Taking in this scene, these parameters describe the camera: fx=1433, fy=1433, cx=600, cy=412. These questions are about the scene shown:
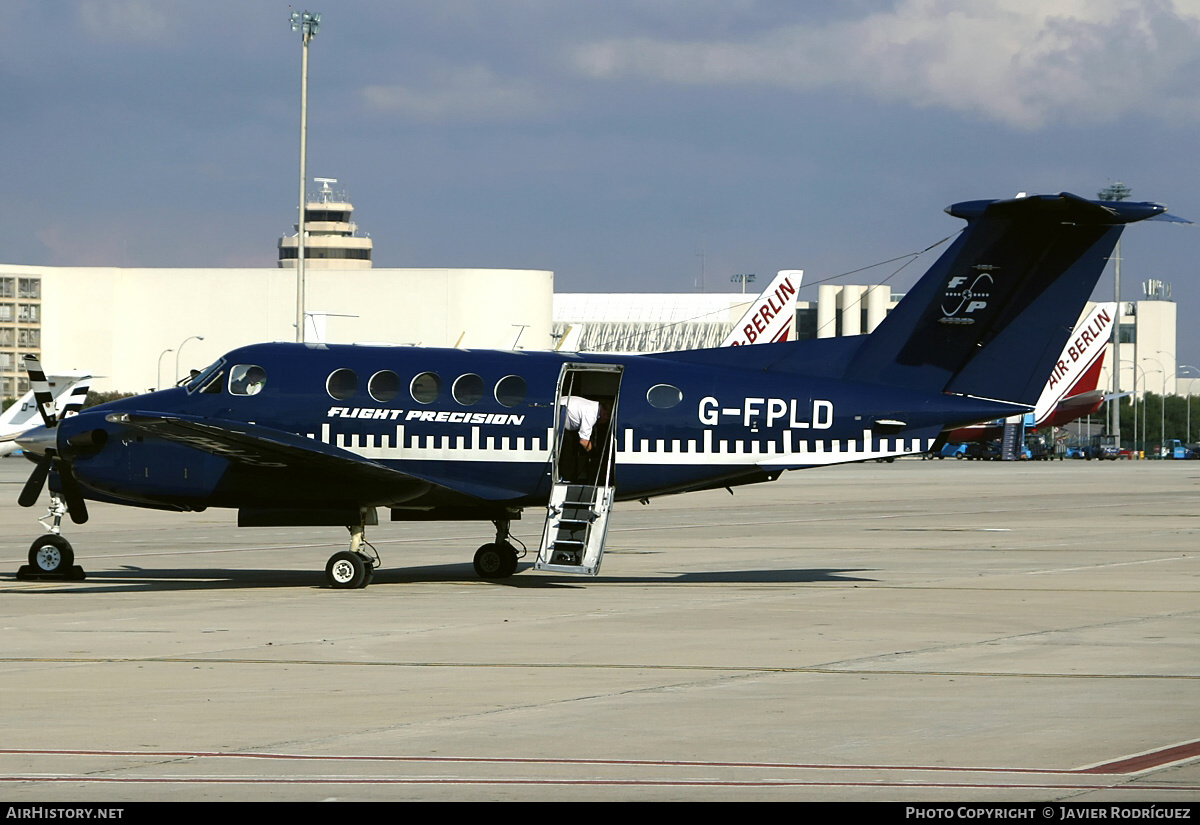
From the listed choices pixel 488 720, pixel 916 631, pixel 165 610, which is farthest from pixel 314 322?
pixel 488 720

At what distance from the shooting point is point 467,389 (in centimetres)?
2067

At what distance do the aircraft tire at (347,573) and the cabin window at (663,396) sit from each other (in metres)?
4.68

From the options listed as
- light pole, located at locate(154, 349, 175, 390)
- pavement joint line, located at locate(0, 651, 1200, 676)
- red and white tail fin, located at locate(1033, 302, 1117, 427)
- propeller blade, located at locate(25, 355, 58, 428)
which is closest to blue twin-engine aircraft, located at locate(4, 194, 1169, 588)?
propeller blade, located at locate(25, 355, 58, 428)

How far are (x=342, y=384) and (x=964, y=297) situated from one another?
29.4ft

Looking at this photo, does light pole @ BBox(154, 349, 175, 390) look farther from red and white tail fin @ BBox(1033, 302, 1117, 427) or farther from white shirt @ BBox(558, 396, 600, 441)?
white shirt @ BBox(558, 396, 600, 441)

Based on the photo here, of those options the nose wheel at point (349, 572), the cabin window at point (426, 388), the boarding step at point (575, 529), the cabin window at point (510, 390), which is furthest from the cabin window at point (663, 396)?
the nose wheel at point (349, 572)

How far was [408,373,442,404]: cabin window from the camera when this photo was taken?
2067 centimetres

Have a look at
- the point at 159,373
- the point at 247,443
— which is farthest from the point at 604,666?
the point at 159,373

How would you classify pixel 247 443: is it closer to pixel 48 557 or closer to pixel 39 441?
pixel 39 441

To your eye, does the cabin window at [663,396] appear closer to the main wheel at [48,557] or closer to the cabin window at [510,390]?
the cabin window at [510,390]

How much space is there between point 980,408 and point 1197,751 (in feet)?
36.3

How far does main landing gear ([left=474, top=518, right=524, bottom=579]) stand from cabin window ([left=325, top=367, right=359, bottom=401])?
301cm

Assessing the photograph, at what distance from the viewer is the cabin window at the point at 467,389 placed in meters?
20.6
